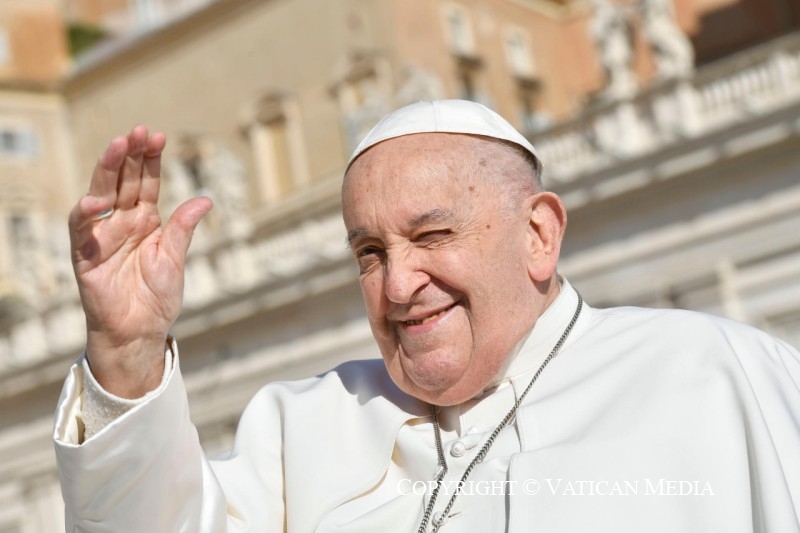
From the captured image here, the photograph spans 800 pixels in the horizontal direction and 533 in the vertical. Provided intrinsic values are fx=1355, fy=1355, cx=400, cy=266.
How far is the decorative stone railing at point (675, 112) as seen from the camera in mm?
13758

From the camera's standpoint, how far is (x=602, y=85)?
26.1 meters

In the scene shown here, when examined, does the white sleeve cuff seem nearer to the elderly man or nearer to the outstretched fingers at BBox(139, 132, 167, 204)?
the elderly man

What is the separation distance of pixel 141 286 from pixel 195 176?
2360 centimetres

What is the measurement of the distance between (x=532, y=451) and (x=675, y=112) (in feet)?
39.9

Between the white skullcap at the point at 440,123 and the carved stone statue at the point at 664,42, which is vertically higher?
the carved stone statue at the point at 664,42

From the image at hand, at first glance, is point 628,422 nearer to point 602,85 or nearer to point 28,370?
point 28,370

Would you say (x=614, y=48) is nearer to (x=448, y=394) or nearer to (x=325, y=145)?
(x=325, y=145)

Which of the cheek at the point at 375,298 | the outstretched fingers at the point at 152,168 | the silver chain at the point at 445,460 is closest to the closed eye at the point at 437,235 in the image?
the cheek at the point at 375,298

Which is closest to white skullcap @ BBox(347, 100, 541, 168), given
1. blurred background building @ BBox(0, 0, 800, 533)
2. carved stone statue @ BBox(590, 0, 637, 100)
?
blurred background building @ BBox(0, 0, 800, 533)

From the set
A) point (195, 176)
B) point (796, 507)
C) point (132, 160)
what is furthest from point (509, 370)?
point (195, 176)

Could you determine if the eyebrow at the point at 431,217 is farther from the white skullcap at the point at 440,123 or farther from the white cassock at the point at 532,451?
the white cassock at the point at 532,451

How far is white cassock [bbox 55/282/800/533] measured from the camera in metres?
2.67

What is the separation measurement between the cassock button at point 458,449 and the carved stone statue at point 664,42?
12.2 metres

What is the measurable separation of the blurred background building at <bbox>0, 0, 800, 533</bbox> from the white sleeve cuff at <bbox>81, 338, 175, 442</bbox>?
1130 cm
